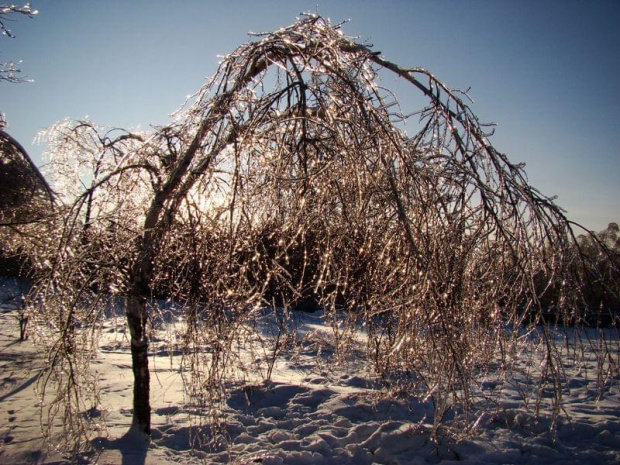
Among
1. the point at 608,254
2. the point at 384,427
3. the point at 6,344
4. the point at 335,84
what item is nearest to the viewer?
the point at 608,254

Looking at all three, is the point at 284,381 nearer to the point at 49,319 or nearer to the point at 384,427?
the point at 384,427

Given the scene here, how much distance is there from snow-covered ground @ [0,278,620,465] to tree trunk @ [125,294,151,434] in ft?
0.63

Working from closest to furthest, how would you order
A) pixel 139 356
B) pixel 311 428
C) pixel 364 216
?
pixel 364 216, pixel 139 356, pixel 311 428

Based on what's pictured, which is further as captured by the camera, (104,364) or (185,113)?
(104,364)

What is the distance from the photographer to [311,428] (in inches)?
174

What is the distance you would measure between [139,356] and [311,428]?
1.99 m

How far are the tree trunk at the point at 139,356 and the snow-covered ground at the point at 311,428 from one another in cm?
19

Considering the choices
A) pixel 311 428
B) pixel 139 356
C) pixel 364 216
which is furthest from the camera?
pixel 311 428

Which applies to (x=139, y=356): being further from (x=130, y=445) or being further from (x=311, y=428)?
(x=311, y=428)

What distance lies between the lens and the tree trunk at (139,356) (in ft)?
11.5

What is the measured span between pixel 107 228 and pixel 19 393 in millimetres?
3513

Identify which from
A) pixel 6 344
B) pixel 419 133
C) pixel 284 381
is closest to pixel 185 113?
pixel 419 133

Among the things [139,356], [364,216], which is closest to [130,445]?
[139,356]

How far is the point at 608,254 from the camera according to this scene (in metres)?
2.01
